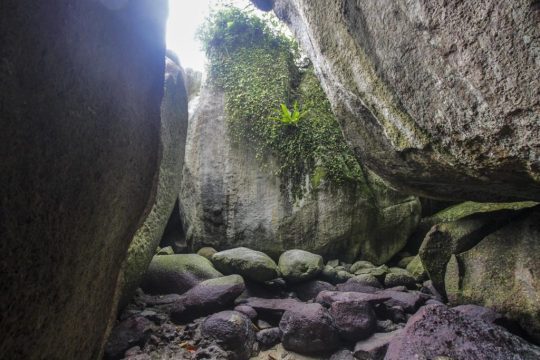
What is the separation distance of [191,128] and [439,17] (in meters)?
5.47

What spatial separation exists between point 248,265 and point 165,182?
1.59 m

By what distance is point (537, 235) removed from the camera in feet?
10.3

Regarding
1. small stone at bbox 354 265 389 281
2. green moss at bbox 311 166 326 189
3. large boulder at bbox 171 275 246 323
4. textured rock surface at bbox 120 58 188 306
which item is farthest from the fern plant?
large boulder at bbox 171 275 246 323

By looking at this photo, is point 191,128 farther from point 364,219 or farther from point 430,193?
point 430,193

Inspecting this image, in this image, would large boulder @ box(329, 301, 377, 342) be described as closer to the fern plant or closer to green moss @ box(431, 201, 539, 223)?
green moss @ box(431, 201, 539, 223)

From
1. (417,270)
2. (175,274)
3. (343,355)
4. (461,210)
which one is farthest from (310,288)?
(461,210)

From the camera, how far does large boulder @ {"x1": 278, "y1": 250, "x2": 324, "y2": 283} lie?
4.62m

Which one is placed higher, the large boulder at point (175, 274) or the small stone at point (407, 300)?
the large boulder at point (175, 274)

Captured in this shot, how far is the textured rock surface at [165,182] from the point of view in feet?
11.7

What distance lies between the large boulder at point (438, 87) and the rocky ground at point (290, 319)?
1.24m

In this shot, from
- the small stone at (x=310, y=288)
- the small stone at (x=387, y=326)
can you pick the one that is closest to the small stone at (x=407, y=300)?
the small stone at (x=387, y=326)

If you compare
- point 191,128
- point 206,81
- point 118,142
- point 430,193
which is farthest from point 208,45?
point 118,142

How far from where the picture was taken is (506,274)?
3.21 meters

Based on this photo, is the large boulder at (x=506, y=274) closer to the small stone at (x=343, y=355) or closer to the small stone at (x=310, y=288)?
the small stone at (x=343, y=355)
